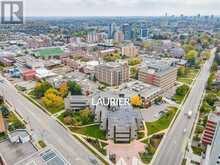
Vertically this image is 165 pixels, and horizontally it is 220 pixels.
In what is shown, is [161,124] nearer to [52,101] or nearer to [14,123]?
[52,101]

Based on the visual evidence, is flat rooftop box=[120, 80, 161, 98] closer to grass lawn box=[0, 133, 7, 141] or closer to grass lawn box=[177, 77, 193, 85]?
grass lawn box=[177, 77, 193, 85]

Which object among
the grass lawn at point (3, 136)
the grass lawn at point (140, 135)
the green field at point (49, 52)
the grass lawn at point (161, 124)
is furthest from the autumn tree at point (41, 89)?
the green field at point (49, 52)

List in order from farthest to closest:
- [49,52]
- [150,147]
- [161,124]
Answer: [49,52] → [161,124] → [150,147]

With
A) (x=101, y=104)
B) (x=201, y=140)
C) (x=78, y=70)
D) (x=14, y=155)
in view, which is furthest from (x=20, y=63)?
(x=201, y=140)

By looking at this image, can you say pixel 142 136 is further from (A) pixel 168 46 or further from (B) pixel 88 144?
(A) pixel 168 46

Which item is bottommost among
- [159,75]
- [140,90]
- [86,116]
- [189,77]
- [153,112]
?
[153,112]

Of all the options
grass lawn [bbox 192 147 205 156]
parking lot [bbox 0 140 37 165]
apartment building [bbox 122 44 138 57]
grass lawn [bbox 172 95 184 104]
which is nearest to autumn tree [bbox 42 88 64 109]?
parking lot [bbox 0 140 37 165]

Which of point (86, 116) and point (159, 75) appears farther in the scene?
point (159, 75)

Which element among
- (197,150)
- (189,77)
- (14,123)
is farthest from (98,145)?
(189,77)
